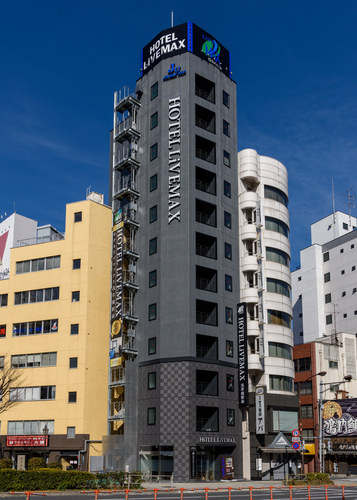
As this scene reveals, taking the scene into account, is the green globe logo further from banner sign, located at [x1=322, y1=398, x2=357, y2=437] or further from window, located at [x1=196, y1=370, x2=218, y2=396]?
banner sign, located at [x1=322, y1=398, x2=357, y2=437]

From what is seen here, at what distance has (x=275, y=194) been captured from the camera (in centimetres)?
7638

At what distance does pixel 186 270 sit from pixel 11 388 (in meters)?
25.4

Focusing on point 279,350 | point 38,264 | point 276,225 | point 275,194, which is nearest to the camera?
point 279,350

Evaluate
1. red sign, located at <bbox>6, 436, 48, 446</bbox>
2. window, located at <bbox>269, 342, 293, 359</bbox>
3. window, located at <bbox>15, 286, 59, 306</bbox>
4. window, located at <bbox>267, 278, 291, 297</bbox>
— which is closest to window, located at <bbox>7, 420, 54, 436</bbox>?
red sign, located at <bbox>6, 436, 48, 446</bbox>

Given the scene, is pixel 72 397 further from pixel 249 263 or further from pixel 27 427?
pixel 249 263

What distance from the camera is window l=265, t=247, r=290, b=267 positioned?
240 feet

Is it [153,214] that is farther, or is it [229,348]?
[153,214]

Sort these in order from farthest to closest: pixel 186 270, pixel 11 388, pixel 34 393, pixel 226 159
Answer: pixel 226 159 → pixel 11 388 → pixel 34 393 → pixel 186 270

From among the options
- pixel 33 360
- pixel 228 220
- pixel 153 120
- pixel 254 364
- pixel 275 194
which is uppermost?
pixel 153 120

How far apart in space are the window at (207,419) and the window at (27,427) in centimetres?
1640

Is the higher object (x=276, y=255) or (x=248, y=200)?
(x=248, y=200)

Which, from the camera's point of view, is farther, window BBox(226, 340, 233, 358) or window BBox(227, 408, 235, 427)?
window BBox(226, 340, 233, 358)

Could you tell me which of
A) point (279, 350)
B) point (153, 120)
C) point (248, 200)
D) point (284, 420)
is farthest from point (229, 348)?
point (153, 120)

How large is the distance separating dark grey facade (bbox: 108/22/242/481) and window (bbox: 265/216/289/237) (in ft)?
16.9
